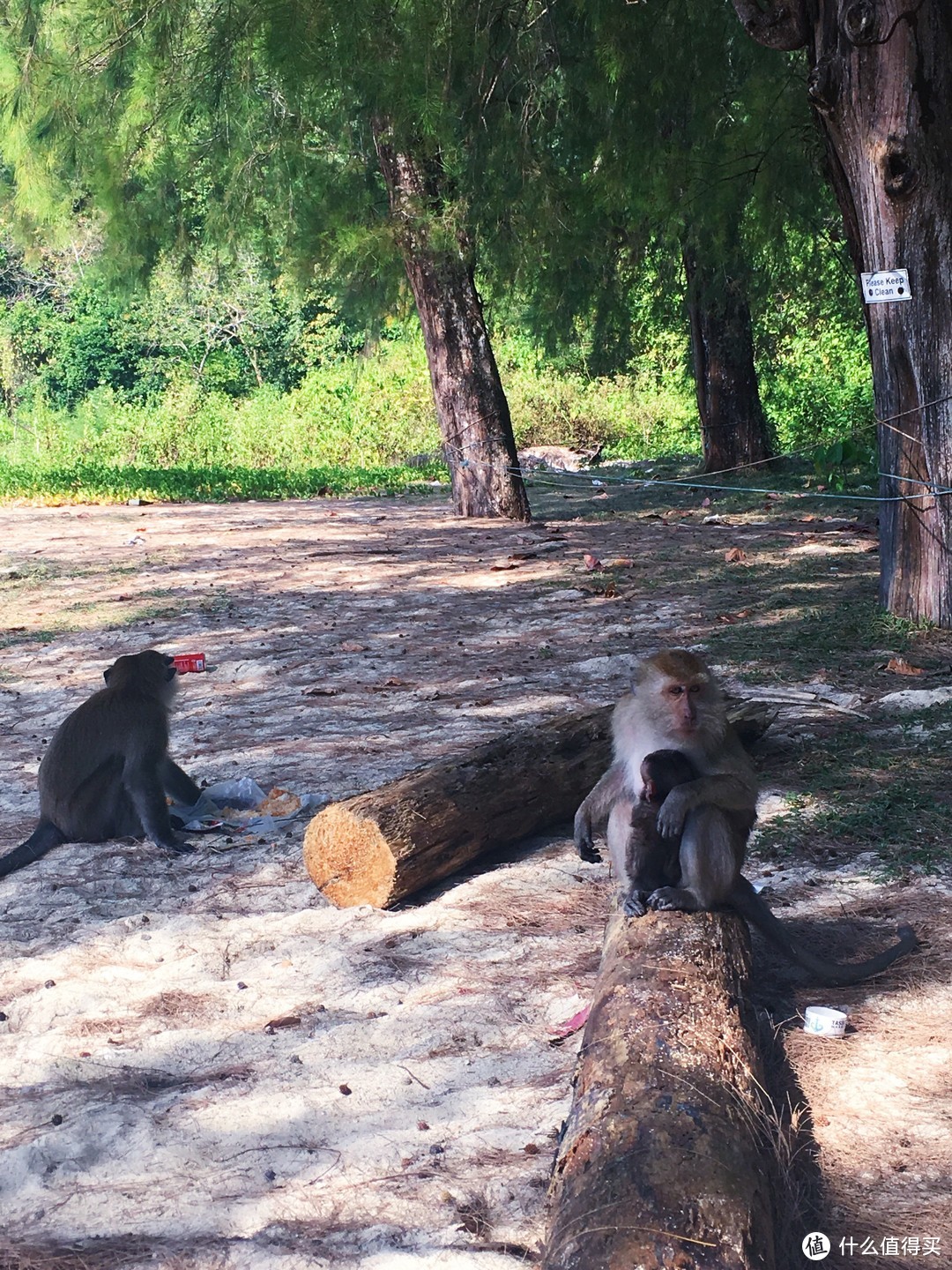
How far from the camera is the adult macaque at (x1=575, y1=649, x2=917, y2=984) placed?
4.03 m

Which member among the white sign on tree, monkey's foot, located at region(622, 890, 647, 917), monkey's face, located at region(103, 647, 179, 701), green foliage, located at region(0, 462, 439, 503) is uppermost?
the white sign on tree

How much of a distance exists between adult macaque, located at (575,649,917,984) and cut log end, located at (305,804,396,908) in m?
0.94

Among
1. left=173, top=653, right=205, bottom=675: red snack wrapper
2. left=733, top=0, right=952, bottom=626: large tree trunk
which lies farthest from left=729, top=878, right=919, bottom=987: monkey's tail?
left=733, top=0, right=952, bottom=626: large tree trunk

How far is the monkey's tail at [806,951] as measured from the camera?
4.05m

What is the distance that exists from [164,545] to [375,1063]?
34.4 ft

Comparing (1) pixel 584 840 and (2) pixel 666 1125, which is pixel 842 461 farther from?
(2) pixel 666 1125

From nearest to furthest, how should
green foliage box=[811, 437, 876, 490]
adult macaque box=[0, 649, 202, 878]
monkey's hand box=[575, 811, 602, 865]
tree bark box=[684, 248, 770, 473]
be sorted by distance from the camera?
monkey's hand box=[575, 811, 602, 865], adult macaque box=[0, 649, 202, 878], green foliage box=[811, 437, 876, 490], tree bark box=[684, 248, 770, 473]

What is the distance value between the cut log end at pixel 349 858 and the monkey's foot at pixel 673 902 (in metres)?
1.15

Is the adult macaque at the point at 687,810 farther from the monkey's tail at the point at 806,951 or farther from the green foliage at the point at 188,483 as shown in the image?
the green foliage at the point at 188,483

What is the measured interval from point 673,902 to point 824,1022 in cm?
55

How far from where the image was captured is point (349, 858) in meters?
4.91

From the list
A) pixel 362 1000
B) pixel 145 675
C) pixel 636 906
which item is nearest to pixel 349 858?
pixel 362 1000

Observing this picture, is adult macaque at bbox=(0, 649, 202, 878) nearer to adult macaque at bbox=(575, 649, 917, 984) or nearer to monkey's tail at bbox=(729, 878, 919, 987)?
adult macaque at bbox=(575, 649, 917, 984)

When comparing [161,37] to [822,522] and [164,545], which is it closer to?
[164,545]
